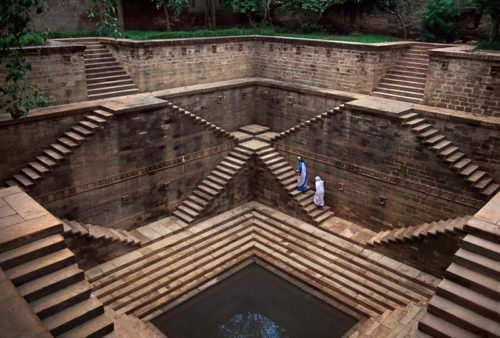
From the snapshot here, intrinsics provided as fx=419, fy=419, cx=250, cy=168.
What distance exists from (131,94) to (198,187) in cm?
443

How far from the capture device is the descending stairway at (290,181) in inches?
623

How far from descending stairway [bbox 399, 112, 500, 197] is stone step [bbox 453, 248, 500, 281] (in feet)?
16.3

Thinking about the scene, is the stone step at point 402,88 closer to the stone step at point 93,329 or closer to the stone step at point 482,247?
the stone step at point 482,247

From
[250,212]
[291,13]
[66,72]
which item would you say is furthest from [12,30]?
[291,13]

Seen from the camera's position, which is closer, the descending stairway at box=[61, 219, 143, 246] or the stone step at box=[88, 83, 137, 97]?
the descending stairway at box=[61, 219, 143, 246]

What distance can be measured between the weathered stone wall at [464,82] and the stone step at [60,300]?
12606 millimetres

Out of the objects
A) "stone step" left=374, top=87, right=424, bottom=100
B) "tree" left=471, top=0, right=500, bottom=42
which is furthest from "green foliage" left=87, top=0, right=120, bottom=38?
"tree" left=471, top=0, right=500, bottom=42

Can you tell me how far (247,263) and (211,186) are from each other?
359 centimetres

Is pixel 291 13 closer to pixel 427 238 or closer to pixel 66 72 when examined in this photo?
pixel 66 72

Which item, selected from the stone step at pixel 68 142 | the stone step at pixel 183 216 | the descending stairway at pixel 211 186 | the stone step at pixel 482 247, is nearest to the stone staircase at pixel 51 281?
the stone step at pixel 68 142

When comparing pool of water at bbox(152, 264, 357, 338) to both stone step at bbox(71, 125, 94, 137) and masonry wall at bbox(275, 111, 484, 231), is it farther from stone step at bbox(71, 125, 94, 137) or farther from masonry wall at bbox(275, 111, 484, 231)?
stone step at bbox(71, 125, 94, 137)

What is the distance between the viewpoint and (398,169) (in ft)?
46.0

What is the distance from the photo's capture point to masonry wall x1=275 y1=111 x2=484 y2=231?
1310 centimetres

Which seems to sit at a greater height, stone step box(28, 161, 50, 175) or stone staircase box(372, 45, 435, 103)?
stone staircase box(372, 45, 435, 103)
